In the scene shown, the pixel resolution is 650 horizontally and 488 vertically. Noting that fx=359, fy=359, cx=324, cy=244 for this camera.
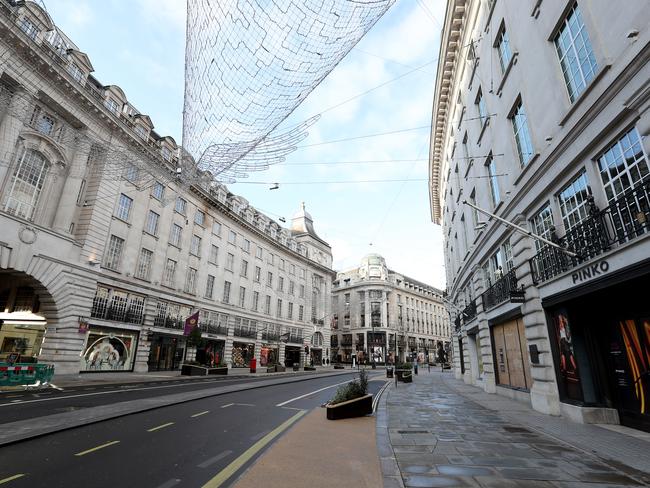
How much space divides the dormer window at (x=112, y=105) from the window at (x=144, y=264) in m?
11.1

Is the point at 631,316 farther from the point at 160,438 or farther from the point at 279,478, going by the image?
the point at 160,438

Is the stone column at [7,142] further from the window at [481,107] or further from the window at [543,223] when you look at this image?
the window at [543,223]

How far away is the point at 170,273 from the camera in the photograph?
112 ft

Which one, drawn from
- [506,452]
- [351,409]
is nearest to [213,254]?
[351,409]

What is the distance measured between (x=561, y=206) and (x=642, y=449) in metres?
6.66

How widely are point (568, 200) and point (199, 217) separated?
3536cm

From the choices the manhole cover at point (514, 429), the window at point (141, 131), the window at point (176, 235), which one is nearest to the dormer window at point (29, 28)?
the window at point (141, 131)

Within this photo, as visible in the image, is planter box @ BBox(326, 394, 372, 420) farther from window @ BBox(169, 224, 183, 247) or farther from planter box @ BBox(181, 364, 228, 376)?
window @ BBox(169, 224, 183, 247)

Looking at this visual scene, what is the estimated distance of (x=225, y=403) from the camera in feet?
42.5

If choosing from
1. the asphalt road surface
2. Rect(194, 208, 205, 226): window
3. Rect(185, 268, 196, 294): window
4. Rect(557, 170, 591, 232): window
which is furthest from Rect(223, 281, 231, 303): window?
Rect(557, 170, 591, 232): window

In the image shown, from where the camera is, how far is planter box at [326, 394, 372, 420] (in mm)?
9953

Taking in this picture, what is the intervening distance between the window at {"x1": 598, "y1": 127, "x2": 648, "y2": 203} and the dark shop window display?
4044cm

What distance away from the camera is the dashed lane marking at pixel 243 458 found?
4.95 m

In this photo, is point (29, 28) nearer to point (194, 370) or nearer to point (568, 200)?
point (194, 370)
